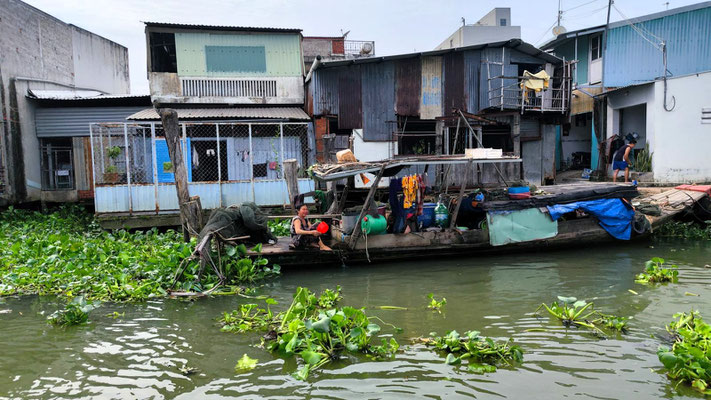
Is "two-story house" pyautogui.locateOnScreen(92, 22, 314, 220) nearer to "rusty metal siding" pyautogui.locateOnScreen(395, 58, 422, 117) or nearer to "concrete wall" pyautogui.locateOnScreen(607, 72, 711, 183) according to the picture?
"rusty metal siding" pyautogui.locateOnScreen(395, 58, 422, 117)

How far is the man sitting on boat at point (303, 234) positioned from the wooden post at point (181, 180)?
1.79 metres

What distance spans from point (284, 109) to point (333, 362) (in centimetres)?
1281

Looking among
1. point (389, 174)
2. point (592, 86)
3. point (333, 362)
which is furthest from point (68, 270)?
point (592, 86)

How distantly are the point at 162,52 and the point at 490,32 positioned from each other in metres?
18.2

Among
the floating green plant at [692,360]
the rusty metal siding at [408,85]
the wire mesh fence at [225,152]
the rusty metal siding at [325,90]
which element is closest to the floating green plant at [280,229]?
the wire mesh fence at [225,152]

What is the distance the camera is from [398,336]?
5996 mm

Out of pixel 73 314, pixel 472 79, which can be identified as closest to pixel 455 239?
pixel 73 314

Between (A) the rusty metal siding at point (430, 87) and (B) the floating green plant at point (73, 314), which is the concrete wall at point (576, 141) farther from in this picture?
(B) the floating green plant at point (73, 314)

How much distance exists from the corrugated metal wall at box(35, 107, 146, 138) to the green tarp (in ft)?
43.1

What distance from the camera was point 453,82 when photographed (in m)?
16.8

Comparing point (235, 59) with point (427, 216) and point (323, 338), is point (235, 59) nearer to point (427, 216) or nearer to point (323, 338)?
point (427, 216)

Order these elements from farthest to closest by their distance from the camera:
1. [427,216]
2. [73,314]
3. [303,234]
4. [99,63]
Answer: [99,63] → [427,216] → [303,234] → [73,314]

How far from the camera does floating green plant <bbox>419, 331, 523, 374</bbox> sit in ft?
16.7

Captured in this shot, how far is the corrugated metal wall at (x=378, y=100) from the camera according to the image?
16.2 metres
